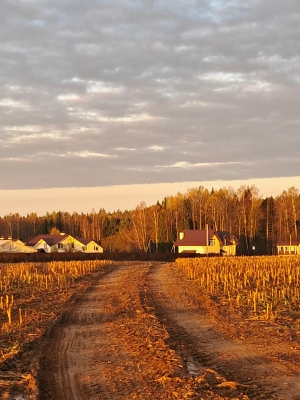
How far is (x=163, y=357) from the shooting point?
865 centimetres

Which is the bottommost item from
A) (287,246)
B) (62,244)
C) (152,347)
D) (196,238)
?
(287,246)

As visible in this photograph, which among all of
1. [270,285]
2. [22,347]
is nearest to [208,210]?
[270,285]

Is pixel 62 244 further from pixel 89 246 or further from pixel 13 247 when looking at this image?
pixel 13 247

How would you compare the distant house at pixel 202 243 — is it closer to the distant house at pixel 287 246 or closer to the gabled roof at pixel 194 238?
the gabled roof at pixel 194 238

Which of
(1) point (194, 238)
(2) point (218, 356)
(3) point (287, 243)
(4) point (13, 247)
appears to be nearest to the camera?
(2) point (218, 356)

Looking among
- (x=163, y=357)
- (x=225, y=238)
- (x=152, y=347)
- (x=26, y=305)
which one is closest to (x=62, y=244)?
(x=225, y=238)

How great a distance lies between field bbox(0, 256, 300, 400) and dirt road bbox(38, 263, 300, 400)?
2cm

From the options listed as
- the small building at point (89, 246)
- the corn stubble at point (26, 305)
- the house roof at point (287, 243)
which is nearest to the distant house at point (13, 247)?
the small building at point (89, 246)

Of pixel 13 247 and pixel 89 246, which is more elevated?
pixel 13 247

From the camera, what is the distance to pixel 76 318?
1379 centimetres

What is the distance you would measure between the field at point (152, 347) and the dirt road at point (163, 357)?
0.02m

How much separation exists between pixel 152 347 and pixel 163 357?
2.85 ft

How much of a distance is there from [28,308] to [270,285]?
11232mm

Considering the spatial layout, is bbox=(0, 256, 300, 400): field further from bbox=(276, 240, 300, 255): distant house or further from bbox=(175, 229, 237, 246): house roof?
bbox=(276, 240, 300, 255): distant house
